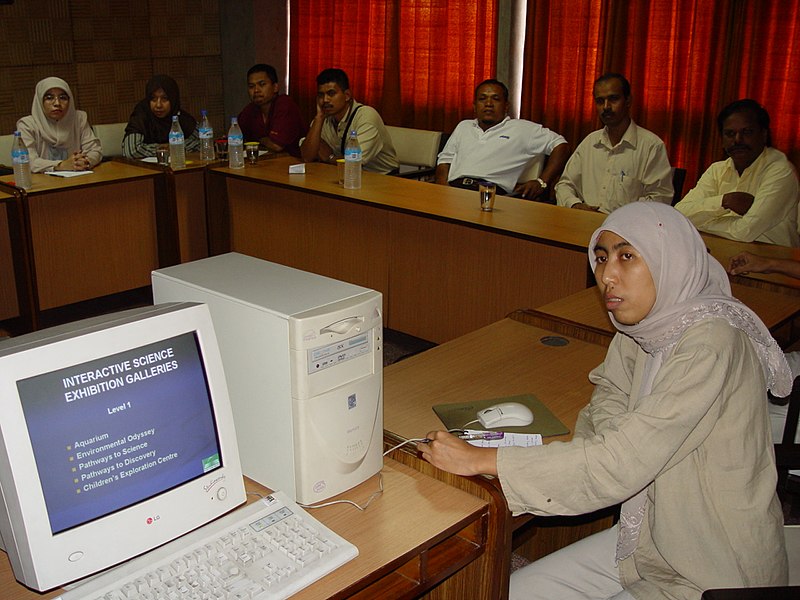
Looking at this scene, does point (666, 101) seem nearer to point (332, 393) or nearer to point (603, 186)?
point (603, 186)

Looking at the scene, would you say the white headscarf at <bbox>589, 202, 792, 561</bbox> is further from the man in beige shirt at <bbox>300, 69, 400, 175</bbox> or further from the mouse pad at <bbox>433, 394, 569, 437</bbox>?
the man in beige shirt at <bbox>300, 69, 400, 175</bbox>

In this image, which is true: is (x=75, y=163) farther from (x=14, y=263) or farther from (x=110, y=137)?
(x=110, y=137)

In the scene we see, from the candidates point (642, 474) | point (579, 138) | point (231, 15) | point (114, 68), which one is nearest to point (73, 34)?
point (114, 68)

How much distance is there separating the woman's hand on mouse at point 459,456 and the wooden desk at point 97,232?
307cm

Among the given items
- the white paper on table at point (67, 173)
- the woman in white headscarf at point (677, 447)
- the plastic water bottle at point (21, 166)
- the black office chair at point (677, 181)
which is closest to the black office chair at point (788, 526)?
the woman in white headscarf at point (677, 447)

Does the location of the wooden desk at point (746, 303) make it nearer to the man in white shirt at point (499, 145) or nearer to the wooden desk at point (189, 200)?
the man in white shirt at point (499, 145)

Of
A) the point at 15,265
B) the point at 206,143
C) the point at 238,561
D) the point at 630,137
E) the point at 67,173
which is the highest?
the point at 630,137

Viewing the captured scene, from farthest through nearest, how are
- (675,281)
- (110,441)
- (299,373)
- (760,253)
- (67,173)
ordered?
(67,173)
(760,253)
(675,281)
(299,373)
(110,441)

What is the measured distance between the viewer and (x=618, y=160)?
4.25 m

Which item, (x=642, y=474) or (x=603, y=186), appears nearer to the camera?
(x=642, y=474)

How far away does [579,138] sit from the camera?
18.0 feet

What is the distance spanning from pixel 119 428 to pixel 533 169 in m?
3.94

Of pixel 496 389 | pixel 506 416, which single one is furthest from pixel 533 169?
pixel 506 416

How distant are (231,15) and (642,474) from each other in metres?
6.79
